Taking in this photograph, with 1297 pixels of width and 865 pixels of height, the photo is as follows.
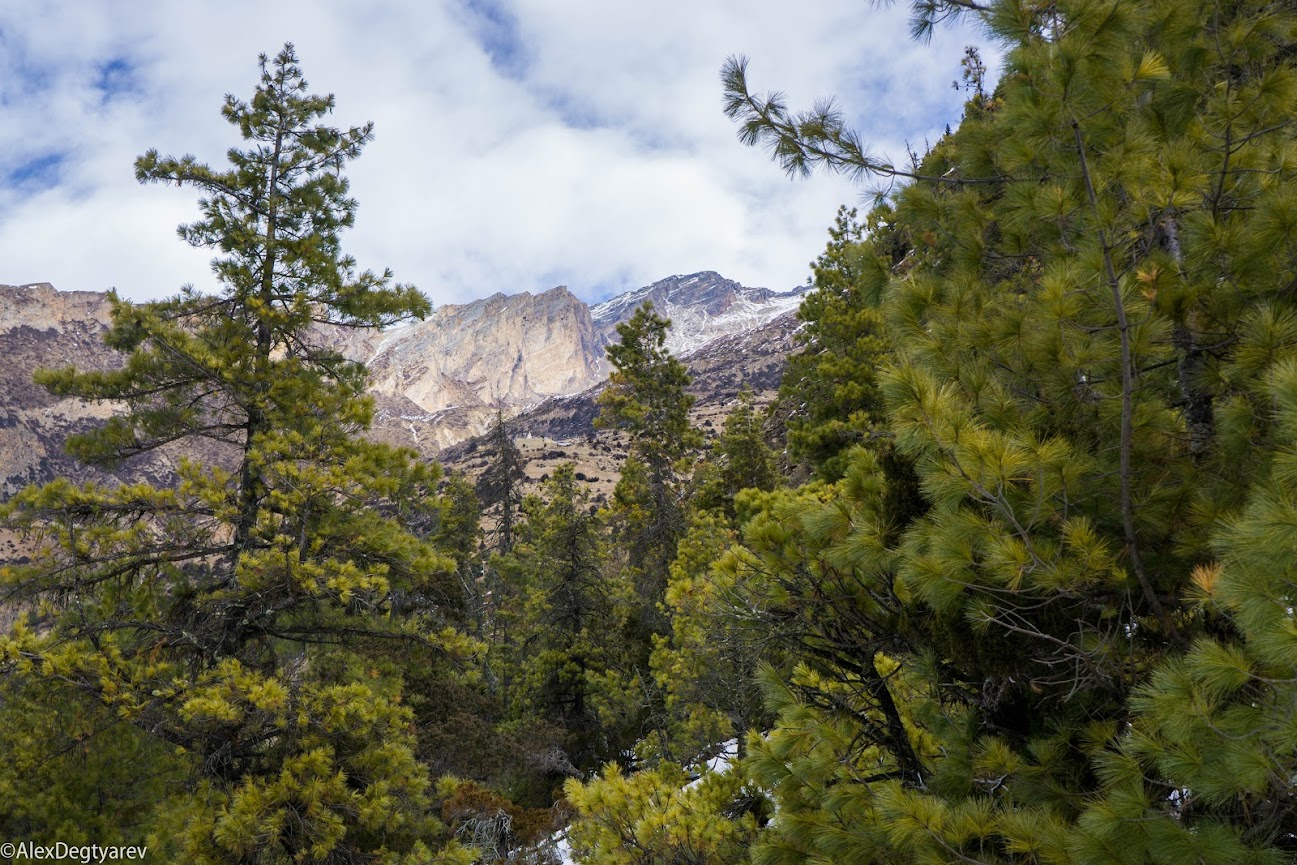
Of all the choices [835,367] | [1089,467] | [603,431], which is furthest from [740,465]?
[603,431]

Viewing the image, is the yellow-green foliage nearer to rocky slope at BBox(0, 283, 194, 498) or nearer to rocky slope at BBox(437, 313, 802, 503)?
rocky slope at BBox(437, 313, 802, 503)

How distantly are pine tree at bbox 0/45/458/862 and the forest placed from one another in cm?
5

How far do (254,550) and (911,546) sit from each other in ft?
22.9

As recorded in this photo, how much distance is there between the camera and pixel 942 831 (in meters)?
3.08

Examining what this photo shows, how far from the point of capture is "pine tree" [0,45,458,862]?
21.6 ft

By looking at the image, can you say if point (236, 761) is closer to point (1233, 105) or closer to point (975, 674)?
point (975, 674)

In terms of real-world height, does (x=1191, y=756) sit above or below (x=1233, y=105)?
below

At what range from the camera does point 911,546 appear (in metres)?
3.16

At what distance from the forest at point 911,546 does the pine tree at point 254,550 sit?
5 centimetres

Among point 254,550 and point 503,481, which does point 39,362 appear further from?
point 254,550

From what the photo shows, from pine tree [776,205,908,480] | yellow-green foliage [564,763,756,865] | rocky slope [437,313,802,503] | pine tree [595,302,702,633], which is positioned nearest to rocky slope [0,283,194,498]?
rocky slope [437,313,802,503]

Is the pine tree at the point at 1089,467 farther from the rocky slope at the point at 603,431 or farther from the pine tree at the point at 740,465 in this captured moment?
the rocky slope at the point at 603,431

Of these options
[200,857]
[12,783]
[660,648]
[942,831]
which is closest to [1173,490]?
[942,831]

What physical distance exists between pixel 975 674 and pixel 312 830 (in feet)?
21.3
